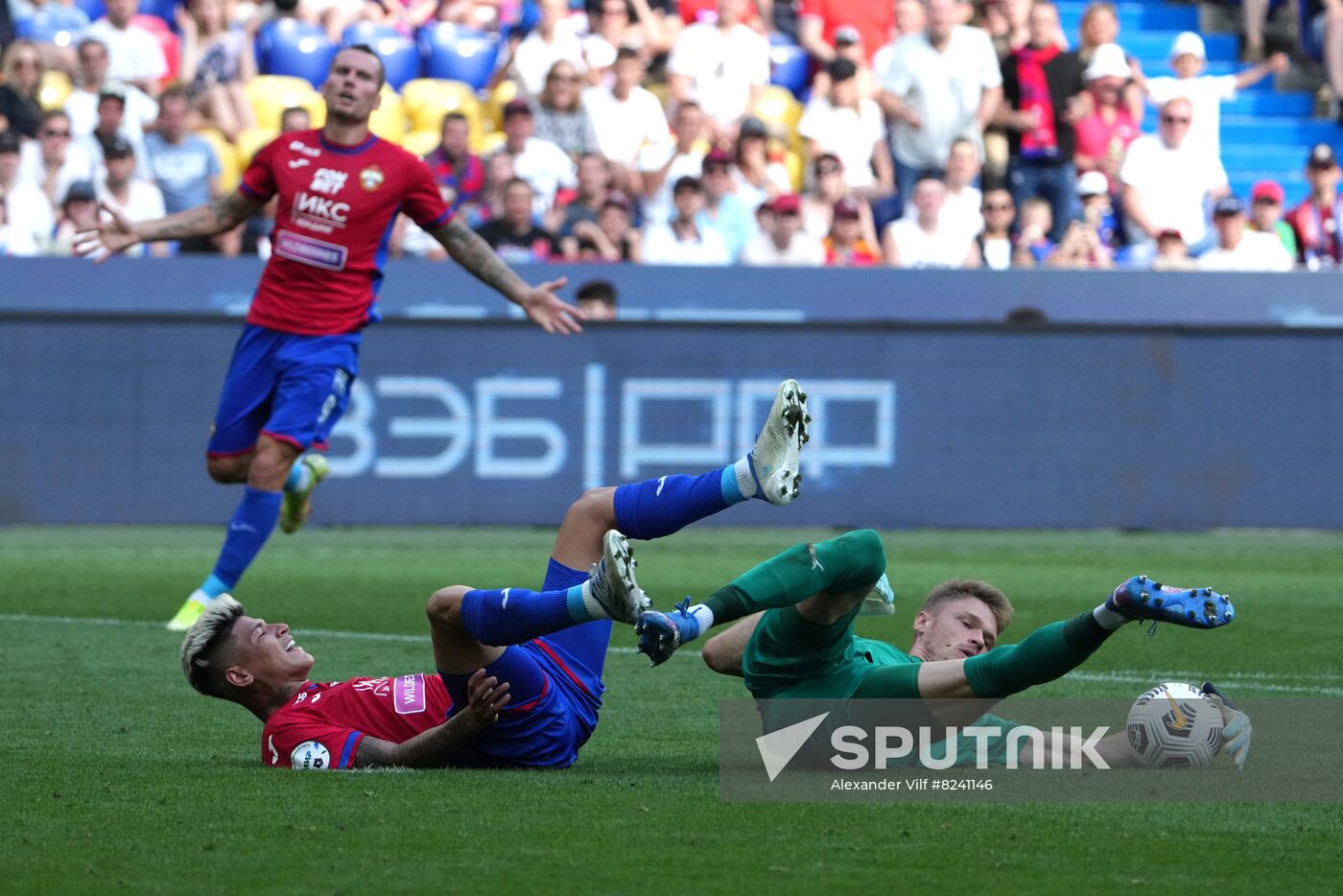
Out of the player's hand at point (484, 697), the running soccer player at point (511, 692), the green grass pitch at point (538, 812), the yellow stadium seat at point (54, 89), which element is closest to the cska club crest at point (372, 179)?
the green grass pitch at point (538, 812)

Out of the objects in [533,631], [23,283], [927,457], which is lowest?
[927,457]

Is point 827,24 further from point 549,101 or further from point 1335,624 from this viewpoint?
point 1335,624

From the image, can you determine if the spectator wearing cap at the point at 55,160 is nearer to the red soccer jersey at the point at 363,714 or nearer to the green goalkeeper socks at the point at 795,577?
the red soccer jersey at the point at 363,714

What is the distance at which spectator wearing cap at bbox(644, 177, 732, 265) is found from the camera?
15.4 meters

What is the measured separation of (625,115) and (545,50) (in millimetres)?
885

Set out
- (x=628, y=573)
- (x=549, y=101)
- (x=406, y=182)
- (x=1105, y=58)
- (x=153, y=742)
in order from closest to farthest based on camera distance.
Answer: (x=628, y=573), (x=153, y=742), (x=406, y=182), (x=549, y=101), (x=1105, y=58)

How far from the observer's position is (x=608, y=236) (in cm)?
1539

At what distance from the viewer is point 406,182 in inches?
354

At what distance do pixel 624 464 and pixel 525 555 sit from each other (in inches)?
79.7

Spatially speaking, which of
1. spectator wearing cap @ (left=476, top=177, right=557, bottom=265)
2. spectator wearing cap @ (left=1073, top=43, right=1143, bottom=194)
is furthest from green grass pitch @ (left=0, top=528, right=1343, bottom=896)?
spectator wearing cap @ (left=1073, top=43, right=1143, bottom=194)

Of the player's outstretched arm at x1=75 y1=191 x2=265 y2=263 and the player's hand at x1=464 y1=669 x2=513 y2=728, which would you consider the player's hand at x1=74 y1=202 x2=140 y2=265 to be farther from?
the player's hand at x1=464 y1=669 x2=513 y2=728

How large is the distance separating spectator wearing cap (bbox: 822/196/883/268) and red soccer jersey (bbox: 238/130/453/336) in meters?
6.93

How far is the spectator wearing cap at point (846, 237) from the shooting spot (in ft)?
51.4

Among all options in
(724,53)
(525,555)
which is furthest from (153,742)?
(724,53)
